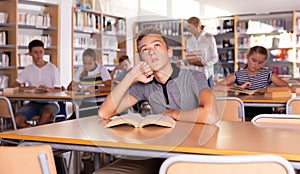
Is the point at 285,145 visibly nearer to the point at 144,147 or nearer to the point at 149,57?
the point at 144,147

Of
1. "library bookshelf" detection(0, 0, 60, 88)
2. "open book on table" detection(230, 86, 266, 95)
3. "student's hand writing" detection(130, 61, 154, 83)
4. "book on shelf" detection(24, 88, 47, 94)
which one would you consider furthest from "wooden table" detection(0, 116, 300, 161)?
"library bookshelf" detection(0, 0, 60, 88)

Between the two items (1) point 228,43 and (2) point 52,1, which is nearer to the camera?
(2) point 52,1

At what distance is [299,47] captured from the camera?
25.1 feet

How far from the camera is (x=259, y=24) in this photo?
7.93 m

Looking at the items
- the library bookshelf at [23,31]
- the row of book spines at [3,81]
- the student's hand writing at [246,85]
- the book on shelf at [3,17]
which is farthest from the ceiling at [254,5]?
the student's hand writing at [246,85]

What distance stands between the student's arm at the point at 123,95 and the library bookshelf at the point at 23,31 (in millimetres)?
4552

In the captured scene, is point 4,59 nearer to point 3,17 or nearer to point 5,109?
point 3,17

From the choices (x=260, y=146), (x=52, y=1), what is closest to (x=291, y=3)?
(x=52, y=1)

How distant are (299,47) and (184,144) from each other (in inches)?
268

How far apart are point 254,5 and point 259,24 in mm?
430

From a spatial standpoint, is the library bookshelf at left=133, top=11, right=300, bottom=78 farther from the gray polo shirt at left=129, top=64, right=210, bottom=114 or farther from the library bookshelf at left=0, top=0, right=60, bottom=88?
the gray polo shirt at left=129, top=64, right=210, bottom=114

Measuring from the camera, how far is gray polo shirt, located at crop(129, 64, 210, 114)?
1979 mm

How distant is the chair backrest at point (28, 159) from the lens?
4.31 feet

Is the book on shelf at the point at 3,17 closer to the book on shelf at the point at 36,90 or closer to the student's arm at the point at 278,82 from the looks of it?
the book on shelf at the point at 36,90
